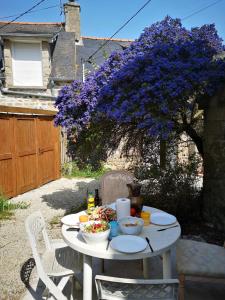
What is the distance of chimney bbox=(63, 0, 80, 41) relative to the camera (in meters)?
10.9

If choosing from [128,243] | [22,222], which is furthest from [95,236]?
[22,222]

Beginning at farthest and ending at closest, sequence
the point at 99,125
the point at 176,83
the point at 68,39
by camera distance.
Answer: the point at 68,39 < the point at 99,125 < the point at 176,83

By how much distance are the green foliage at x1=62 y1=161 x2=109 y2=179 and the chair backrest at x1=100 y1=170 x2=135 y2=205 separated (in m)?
4.93

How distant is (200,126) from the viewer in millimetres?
4984

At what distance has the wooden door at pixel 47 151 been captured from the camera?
302 inches

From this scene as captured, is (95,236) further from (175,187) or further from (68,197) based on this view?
(68,197)

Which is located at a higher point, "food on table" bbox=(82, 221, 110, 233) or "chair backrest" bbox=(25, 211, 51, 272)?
"food on table" bbox=(82, 221, 110, 233)

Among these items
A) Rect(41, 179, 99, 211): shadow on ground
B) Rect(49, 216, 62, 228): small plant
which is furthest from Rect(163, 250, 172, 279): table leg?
Rect(41, 179, 99, 211): shadow on ground

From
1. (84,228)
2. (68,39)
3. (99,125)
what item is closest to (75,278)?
(84,228)

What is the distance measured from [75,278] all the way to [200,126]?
3569 mm

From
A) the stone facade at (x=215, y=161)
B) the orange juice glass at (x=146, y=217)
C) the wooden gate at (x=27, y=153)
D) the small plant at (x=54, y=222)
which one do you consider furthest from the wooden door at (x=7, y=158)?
the stone facade at (x=215, y=161)

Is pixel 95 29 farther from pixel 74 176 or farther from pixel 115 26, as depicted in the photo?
pixel 74 176

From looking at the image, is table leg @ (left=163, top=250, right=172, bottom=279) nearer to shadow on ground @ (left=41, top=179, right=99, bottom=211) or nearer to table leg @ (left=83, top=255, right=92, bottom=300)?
table leg @ (left=83, top=255, right=92, bottom=300)

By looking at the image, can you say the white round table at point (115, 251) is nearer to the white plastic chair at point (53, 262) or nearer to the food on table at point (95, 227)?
the food on table at point (95, 227)
